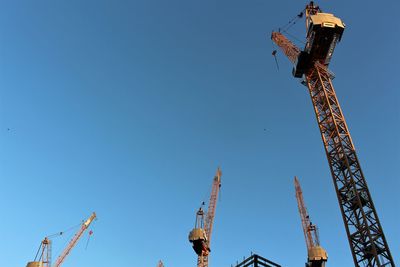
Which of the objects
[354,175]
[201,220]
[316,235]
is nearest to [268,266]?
[354,175]

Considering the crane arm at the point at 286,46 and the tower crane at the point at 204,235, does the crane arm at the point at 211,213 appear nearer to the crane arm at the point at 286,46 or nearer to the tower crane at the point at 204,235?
the tower crane at the point at 204,235

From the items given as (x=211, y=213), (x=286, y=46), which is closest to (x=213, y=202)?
(x=211, y=213)

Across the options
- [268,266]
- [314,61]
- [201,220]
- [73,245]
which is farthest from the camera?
[73,245]

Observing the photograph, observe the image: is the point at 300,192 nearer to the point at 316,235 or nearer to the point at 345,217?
the point at 316,235

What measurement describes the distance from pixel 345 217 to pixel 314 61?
20.7 m

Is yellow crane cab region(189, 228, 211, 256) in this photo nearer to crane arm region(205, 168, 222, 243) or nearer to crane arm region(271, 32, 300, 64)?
crane arm region(205, 168, 222, 243)

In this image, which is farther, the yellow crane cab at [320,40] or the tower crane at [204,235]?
the tower crane at [204,235]

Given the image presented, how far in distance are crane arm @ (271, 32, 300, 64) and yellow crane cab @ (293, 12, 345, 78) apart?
3731mm

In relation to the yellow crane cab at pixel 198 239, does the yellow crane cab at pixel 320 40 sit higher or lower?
higher

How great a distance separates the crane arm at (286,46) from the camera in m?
52.7

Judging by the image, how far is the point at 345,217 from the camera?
36.0 metres

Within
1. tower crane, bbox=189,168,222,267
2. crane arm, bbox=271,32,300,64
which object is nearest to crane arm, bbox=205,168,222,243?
tower crane, bbox=189,168,222,267

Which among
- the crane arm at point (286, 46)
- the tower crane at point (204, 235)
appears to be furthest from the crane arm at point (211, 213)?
the crane arm at point (286, 46)

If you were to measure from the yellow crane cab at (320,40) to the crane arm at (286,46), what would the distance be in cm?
373
